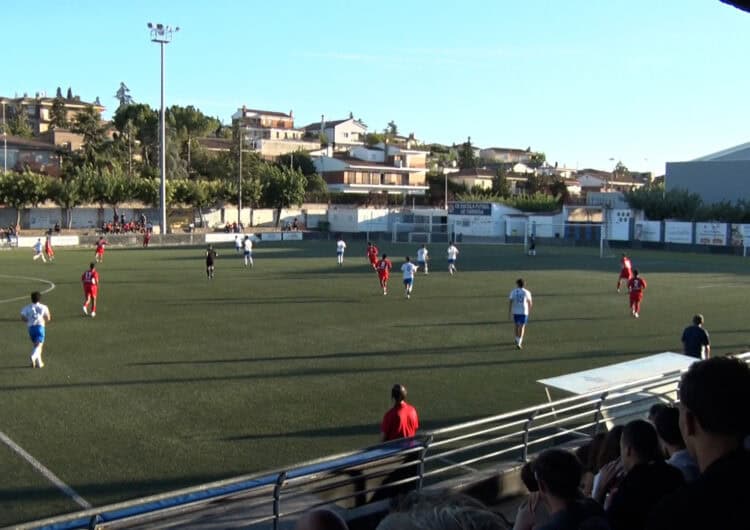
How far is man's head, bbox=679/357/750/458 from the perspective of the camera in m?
2.38

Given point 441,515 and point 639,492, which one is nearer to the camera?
point 441,515

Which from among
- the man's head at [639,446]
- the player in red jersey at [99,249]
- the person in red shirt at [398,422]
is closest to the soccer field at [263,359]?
the person in red shirt at [398,422]

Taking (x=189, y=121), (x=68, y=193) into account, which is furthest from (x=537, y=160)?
(x=68, y=193)

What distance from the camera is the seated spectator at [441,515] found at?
1737 mm

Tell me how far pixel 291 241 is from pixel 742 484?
6639 cm

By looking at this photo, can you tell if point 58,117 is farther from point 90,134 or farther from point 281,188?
point 281,188

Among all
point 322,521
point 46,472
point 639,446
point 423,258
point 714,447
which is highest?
point 714,447

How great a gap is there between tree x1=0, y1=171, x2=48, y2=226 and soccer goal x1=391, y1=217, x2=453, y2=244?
32272mm

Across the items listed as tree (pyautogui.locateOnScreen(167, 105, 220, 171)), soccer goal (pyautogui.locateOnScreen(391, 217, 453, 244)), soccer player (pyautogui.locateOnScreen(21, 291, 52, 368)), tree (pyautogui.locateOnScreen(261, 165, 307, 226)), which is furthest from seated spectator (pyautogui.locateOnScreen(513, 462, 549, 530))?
tree (pyautogui.locateOnScreen(167, 105, 220, 171))

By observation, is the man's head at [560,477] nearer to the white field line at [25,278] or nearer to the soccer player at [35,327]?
the soccer player at [35,327]

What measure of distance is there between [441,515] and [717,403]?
3.68ft

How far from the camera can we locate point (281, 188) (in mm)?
82875

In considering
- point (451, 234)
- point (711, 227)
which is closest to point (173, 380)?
point (711, 227)

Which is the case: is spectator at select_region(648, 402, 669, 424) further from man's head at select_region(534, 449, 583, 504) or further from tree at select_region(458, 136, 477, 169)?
tree at select_region(458, 136, 477, 169)
